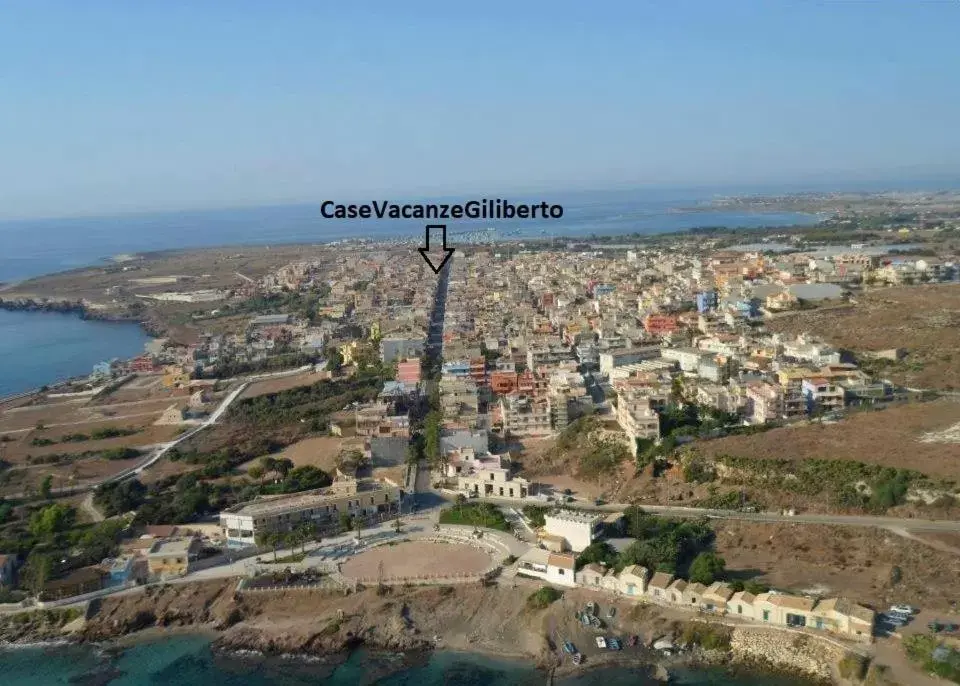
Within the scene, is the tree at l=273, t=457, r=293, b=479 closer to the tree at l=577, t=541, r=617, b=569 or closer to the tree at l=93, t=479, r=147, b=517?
the tree at l=93, t=479, r=147, b=517

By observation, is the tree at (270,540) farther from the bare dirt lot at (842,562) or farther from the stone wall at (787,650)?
the stone wall at (787,650)

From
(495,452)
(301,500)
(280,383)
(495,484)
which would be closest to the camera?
(301,500)

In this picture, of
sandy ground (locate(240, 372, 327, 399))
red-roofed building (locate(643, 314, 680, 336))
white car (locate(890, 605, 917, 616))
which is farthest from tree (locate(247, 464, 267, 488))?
red-roofed building (locate(643, 314, 680, 336))

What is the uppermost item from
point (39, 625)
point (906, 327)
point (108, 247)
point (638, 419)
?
point (108, 247)

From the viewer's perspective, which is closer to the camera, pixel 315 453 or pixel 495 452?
pixel 495 452

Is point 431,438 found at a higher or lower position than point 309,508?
higher

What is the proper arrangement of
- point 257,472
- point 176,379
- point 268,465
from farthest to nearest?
point 176,379
point 268,465
point 257,472

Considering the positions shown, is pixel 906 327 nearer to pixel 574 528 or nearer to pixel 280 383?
pixel 574 528

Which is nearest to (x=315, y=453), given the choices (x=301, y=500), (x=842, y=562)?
(x=301, y=500)

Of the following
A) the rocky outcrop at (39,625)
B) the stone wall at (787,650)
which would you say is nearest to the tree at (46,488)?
the rocky outcrop at (39,625)

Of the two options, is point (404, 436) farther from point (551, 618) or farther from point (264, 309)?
point (264, 309)
